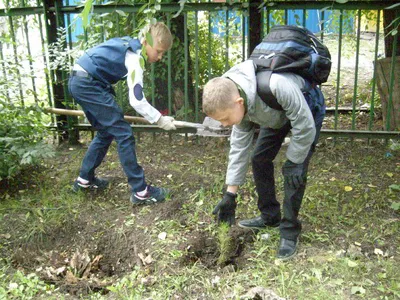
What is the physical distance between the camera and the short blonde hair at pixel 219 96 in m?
2.63

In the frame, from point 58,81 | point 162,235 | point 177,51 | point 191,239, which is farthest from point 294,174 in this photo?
point 58,81

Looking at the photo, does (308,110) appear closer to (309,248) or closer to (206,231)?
(309,248)

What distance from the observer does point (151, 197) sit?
12.9 feet

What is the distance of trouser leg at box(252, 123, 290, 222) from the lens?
3213mm

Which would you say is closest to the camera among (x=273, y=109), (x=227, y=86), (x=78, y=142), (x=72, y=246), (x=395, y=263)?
(x=227, y=86)

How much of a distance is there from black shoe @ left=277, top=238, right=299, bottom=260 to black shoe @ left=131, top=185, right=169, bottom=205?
114 centimetres

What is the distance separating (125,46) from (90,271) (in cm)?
167

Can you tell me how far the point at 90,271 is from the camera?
3.34m

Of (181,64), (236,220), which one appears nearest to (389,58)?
(181,64)

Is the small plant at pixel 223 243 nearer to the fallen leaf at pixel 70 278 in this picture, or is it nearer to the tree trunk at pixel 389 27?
the fallen leaf at pixel 70 278

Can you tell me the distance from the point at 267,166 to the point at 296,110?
72 centimetres

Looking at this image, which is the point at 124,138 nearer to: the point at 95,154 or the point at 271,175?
the point at 95,154

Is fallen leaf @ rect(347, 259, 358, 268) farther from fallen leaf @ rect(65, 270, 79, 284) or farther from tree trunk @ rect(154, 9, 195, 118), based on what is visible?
tree trunk @ rect(154, 9, 195, 118)

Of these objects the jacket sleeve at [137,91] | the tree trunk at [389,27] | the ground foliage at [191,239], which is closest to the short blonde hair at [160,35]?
the jacket sleeve at [137,91]
